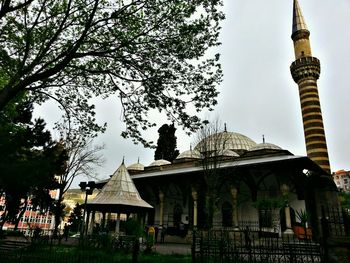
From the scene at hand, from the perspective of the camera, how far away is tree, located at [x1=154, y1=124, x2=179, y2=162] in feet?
116

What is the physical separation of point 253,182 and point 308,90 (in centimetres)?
1182

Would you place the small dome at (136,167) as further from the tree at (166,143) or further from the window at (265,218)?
the window at (265,218)

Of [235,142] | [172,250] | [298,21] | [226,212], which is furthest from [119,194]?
[298,21]

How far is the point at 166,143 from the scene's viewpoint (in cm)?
3544

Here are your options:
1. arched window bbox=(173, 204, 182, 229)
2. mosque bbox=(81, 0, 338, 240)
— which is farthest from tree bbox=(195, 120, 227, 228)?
arched window bbox=(173, 204, 182, 229)

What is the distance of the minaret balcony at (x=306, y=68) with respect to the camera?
2781 centimetres

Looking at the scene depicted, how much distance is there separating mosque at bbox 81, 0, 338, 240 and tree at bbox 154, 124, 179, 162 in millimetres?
4924

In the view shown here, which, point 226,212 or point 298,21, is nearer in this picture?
point 226,212

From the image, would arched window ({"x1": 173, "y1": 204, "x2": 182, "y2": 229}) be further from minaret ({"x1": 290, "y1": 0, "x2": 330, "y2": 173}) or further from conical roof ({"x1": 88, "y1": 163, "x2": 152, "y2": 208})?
minaret ({"x1": 290, "y1": 0, "x2": 330, "y2": 173})

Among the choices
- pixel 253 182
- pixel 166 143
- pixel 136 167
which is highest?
pixel 166 143

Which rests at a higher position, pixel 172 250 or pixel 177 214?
pixel 177 214

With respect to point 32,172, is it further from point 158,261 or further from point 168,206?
point 168,206

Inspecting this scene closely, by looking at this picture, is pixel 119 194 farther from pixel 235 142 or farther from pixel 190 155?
pixel 235 142

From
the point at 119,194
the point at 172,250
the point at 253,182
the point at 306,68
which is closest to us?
the point at 172,250
